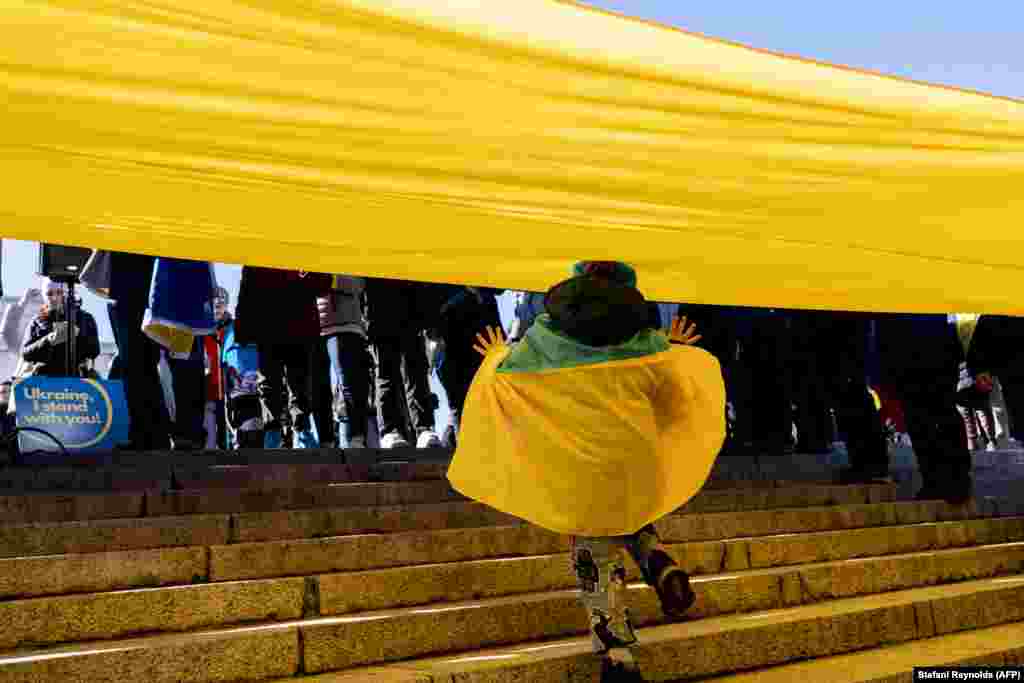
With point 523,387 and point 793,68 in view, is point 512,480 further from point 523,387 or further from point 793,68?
point 793,68

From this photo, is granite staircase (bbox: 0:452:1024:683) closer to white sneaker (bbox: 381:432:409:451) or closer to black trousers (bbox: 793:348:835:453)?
white sneaker (bbox: 381:432:409:451)

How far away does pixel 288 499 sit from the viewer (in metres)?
6.52

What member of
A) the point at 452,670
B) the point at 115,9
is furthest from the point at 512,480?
the point at 115,9

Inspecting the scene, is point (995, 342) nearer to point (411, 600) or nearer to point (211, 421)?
point (411, 600)

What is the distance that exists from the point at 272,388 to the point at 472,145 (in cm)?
513

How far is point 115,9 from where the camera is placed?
3.27 metres

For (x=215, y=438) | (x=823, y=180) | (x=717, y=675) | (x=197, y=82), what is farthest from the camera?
(x=215, y=438)

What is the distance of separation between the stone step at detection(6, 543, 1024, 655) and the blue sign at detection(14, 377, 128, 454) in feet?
9.27

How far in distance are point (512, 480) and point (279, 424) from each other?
4559mm

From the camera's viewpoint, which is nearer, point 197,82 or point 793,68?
point 197,82

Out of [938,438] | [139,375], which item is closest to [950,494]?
[938,438]

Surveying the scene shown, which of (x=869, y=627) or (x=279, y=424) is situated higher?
(x=279, y=424)

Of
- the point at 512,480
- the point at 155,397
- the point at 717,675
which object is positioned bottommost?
the point at 717,675

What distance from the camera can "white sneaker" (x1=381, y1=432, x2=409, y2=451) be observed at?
350 inches
